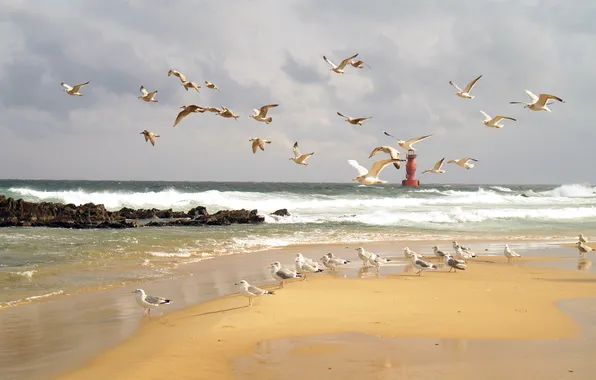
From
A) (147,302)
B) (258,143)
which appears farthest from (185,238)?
(147,302)

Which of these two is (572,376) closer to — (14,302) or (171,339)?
(171,339)

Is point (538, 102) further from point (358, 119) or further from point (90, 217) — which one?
point (90, 217)

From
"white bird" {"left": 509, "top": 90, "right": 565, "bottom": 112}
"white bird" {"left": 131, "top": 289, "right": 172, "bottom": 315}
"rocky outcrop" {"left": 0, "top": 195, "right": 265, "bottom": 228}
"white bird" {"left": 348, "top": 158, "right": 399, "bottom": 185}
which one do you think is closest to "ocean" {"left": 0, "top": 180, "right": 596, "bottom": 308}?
"rocky outcrop" {"left": 0, "top": 195, "right": 265, "bottom": 228}

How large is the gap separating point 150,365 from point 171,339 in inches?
40.6

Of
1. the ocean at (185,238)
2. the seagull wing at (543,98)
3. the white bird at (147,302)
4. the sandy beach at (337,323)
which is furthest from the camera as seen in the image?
the seagull wing at (543,98)

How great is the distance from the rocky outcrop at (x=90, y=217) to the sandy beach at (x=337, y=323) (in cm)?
1642

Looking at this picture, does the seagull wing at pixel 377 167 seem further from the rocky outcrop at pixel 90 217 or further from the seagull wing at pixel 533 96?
the rocky outcrop at pixel 90 217

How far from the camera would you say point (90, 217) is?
87.1 ft

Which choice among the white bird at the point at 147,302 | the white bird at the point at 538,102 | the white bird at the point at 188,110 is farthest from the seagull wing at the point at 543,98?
the white bird at the point at 147,302

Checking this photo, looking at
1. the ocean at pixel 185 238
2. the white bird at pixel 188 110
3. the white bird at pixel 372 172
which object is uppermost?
the white bird at pixel 188 110

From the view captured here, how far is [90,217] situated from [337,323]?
70.1 feet

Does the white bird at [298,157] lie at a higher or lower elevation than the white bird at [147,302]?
higher

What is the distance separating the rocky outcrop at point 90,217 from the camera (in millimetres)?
25109

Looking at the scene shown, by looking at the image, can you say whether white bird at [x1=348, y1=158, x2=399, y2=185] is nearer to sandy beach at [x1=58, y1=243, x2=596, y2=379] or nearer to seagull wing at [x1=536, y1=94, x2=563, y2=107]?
sandy beach at [x1=58, y1=243, x2=596, y2=379]
